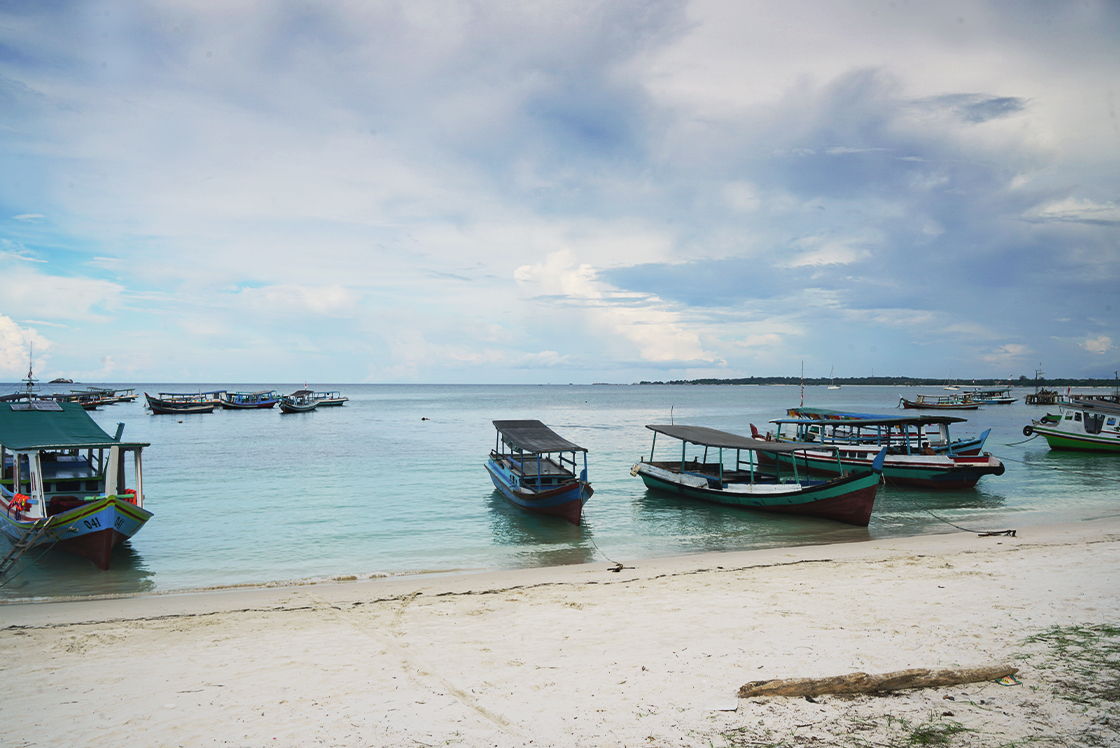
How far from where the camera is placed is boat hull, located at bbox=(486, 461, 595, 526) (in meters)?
16.9

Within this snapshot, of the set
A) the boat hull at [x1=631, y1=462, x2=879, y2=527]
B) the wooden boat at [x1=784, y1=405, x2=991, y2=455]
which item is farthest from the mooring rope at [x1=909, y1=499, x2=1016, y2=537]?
the wooden boat at [x1=784, y1=405, x2=991, y2=455]

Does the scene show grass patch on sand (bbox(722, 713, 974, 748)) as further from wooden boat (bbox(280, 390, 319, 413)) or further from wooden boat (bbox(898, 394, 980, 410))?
wooden boat (bbox(898, 394, 980, 410))

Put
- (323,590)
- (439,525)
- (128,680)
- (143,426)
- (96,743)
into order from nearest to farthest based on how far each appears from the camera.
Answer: (96,743)
(128,680)
(323,590)
(439,525)
(143,426)

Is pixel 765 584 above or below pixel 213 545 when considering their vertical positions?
above

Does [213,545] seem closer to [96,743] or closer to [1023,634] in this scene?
[96,743]

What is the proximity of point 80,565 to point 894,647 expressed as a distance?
16075 mm

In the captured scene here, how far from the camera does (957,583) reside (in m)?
9.55

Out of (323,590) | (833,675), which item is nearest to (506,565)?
(323,590)

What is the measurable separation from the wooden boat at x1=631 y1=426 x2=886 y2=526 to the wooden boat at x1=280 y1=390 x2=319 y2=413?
62.6m

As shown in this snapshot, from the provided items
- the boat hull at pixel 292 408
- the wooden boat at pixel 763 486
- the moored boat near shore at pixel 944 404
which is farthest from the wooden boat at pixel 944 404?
the boat hull at pixel 292 408

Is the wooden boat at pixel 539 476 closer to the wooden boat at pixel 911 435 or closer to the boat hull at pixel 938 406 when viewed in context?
the wooden boat at pixel 911 435

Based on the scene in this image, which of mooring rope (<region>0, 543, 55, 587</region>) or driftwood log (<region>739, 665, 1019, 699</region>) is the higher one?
driftwood log (<region>739, 665, 1019, 699</region>)

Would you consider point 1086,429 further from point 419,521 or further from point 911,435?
point 419,521

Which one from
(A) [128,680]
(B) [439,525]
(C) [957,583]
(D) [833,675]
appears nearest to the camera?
(D) [833,675]
